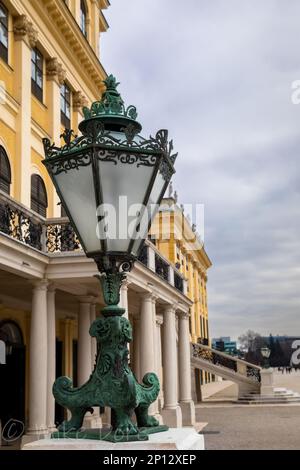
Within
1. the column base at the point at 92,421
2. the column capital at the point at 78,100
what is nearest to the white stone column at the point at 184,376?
the column base at the point at 92,421

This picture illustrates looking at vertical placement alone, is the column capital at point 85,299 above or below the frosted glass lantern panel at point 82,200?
above

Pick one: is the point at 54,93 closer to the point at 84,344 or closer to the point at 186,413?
the point at 84,344

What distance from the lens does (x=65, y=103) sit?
70.8ft

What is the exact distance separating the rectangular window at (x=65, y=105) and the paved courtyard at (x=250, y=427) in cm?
1139

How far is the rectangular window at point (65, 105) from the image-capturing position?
21144mm

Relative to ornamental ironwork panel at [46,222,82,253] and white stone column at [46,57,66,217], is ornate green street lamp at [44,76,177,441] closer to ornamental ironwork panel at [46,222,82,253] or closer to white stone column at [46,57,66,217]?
ornamental ironwork panel at [46,222,82,253]

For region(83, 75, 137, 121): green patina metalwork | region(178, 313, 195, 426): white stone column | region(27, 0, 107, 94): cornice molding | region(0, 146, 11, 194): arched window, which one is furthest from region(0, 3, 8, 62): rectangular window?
region(83, 75, 137, 121): green patina metalwork

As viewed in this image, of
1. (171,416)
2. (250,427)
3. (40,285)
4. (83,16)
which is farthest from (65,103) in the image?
(250,427)

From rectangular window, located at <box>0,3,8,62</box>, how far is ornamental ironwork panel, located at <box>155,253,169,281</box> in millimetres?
7034

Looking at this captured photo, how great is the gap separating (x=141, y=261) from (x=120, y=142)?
12.9 m

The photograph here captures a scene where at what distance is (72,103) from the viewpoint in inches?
875

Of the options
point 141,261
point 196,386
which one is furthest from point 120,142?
point 196,386

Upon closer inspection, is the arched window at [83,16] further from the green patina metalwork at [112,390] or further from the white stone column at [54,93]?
the green patina metalwork at [112,390]
